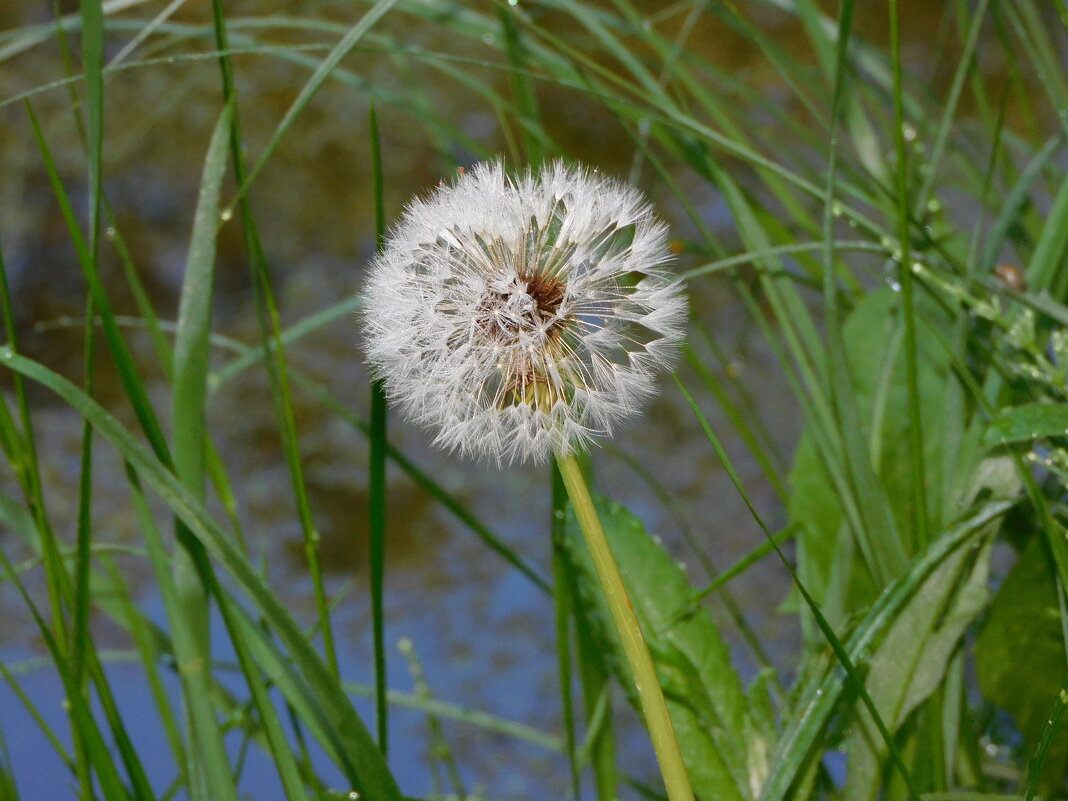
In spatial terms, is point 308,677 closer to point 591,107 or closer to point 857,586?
point 857,586

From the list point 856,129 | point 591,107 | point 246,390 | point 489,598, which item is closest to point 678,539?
point 489,598

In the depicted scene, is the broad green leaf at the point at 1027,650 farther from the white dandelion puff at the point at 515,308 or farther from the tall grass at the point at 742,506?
the white dandelion puff at the point at 515,308

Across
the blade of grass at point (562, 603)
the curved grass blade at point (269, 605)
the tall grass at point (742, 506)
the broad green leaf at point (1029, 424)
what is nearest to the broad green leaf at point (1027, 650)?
the tall grass at point (742, 506)

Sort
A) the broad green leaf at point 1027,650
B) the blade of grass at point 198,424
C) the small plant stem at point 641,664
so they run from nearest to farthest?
the small plant stem at point 641,664
the blade of grass at point 198,424
the broad green leaf at point 1027,650

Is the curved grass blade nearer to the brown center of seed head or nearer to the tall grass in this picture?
the tall grass

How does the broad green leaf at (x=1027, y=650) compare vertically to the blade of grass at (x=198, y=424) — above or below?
below

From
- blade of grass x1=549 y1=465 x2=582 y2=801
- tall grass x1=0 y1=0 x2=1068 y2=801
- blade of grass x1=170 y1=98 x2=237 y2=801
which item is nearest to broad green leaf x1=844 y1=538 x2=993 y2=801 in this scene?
tall grass x1=0 y1=0 x2=1068 y2=801
